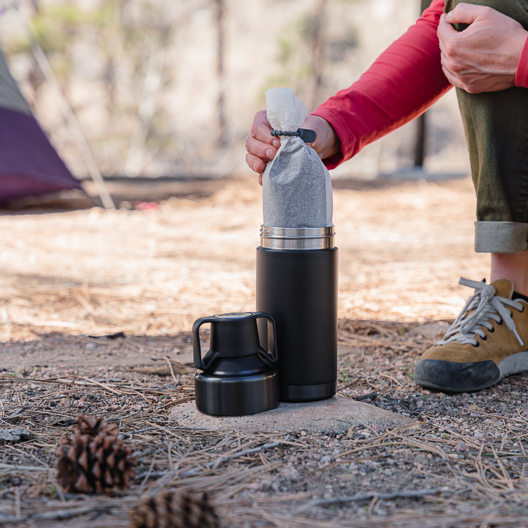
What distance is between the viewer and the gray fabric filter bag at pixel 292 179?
1083 mm

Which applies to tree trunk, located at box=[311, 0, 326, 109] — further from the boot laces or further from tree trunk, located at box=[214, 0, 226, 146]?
the boot laces

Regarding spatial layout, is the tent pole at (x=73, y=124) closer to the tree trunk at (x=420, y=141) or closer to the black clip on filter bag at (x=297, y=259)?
the black clip on filter bag at (x=297, y=259)

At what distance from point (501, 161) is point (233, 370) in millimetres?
852

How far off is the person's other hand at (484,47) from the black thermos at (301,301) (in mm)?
555

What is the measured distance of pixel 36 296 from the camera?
2.24 m

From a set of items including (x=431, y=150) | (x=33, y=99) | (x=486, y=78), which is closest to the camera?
(x=486, y=78)

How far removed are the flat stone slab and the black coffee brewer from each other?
0.02 m

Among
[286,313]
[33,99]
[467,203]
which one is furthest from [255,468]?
[33,99]

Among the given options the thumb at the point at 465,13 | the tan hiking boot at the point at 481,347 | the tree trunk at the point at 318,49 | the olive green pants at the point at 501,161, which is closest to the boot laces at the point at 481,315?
the tan hiking boot at the point at 481,347

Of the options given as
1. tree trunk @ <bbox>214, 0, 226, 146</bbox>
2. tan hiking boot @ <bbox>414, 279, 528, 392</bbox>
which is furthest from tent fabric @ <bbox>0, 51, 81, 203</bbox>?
tree trunk @ <bbox>214, 0, 226, 146</bbox>

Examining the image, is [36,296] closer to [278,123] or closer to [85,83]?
[278,123]

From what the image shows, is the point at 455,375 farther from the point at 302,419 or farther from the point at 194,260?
the point at 194,260

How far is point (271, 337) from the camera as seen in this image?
3.66ft

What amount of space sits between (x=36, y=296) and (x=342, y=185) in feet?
12.5
